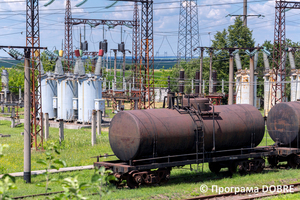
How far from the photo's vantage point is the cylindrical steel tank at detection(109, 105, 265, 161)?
14812 mm

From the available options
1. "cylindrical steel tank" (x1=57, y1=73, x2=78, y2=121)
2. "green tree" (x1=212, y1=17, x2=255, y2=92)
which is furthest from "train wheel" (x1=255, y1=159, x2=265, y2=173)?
"green tree" (x1=212, y1=17, x2=255, y2=92)

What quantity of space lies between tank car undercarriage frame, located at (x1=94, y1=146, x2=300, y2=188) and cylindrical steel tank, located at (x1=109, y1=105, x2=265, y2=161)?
329 millimetres

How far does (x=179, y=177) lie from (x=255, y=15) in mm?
66581

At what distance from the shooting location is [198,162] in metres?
16.0

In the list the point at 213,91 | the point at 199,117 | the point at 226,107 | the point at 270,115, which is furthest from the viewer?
the point at 213,91

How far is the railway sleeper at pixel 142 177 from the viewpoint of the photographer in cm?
1470

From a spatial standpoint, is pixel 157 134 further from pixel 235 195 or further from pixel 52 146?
pixel 52 146

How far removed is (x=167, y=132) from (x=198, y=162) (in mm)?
2092

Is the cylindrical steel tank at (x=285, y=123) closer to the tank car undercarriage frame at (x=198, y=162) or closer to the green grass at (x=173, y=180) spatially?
the tank car undercarriage frame at (x=198, y=162)

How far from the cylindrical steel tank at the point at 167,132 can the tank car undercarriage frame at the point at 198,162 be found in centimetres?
33

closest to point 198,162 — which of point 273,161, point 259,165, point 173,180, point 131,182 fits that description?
point 173,180

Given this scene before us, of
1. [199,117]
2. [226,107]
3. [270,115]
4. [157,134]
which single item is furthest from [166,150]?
[270,115]

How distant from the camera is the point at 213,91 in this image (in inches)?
2275

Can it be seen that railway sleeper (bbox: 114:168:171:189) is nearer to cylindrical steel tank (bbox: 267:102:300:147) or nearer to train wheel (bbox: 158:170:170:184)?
train wheel (bbox: 158:170:170:184)
